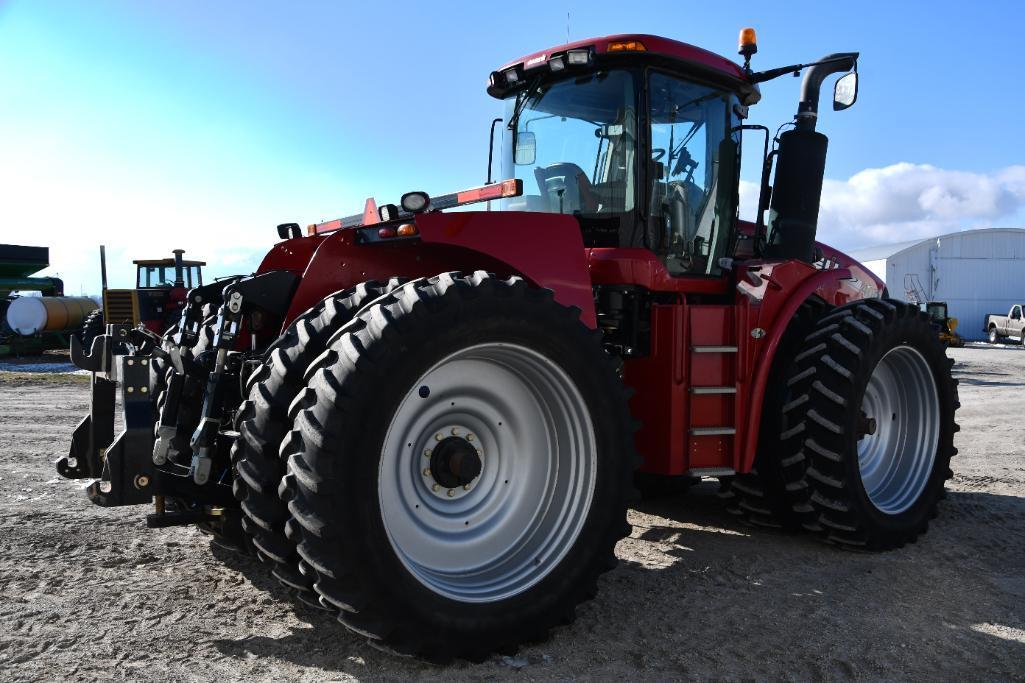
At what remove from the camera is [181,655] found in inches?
121

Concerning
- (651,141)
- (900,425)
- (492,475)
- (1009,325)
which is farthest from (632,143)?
(1009,325)

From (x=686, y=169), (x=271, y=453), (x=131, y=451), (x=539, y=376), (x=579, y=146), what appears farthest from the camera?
(x=686, y=169)

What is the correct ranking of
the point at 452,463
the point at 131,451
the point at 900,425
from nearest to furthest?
1. the point at 131,451
2. the point at 452,463
3. the point at 900,425

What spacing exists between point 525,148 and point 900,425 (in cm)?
308

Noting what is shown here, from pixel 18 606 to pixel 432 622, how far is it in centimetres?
194

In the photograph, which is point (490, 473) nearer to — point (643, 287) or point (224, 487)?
point (224, 487)

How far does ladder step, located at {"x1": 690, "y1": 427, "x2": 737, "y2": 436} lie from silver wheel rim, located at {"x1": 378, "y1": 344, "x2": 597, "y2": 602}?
→ 1.01 meters

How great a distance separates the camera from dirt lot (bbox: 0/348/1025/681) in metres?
3.04

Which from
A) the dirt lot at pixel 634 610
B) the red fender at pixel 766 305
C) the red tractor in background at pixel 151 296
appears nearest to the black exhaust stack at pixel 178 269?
the red tractor in background at pixel 151 296

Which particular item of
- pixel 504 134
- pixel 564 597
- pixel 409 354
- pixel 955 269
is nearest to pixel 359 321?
pixel 409 354

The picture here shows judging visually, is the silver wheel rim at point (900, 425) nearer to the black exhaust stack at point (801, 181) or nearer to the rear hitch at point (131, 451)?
the black exhaust stack at point (801, 181)

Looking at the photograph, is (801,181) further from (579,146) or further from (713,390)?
(713,390)

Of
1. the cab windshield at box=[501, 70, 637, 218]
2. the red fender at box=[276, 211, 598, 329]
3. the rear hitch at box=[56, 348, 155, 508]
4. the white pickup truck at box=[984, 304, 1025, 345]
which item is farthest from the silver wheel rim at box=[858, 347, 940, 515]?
the white pickup truck at box=[984, 304, 1025, 345]

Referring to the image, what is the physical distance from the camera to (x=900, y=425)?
213 inches
